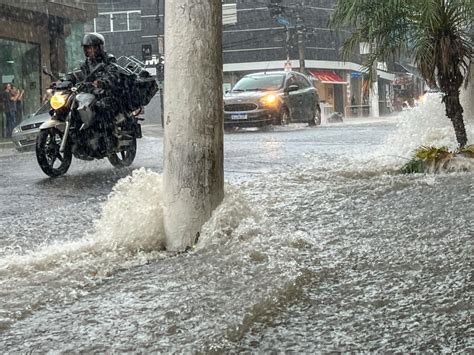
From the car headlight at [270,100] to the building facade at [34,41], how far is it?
8661mm

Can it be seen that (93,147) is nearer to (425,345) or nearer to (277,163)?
(277,163)

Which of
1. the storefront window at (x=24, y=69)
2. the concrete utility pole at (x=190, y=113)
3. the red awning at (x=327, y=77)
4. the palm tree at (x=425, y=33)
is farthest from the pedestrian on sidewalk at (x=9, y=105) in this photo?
the red awning at (x=327, y=77)

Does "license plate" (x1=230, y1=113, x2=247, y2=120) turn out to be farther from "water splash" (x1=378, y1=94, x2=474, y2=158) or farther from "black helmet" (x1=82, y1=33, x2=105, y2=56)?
"black helmet" (x1=82, y1=33, x2=105, y2=56)

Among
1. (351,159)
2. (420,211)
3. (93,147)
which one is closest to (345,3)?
(351,159)

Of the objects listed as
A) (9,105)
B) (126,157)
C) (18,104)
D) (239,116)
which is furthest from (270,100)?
(126,157)

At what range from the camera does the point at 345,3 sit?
22.2 ft

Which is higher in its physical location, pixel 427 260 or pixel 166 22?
pixel 166 22

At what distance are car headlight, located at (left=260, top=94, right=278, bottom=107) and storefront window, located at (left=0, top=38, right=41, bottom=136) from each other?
912 cm

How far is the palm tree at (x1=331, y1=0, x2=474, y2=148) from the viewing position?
255 inches

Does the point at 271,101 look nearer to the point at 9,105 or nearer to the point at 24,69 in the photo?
the point at 9,105

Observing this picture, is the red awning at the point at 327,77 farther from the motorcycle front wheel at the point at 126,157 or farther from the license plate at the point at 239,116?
the motorcycle front wheel at the point at 126,157

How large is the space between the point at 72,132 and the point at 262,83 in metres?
12.1

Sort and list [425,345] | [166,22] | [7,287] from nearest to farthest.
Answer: [425,345] → [7,287] → [166,22]

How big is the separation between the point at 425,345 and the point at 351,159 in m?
6.01
